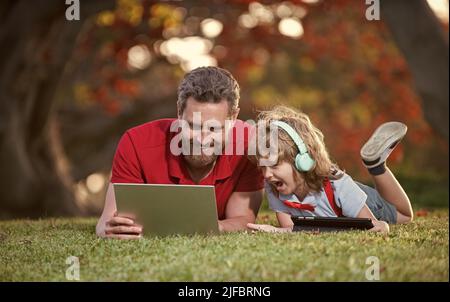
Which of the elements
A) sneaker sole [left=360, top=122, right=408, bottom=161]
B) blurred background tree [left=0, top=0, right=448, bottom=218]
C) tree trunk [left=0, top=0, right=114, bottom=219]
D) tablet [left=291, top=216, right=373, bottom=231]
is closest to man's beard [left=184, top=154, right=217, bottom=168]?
tablet [left=291, top=216, right=373, bottom=231]

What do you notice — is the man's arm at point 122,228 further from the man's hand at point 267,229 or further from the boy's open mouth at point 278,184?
the boy's open mouth at point 278,184

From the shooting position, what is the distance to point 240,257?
12.1 ft

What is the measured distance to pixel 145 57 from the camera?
17.7m

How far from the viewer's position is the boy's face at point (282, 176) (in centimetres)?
500

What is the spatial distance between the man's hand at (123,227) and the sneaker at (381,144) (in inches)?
75.8

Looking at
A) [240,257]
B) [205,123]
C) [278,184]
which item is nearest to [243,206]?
[278,184]

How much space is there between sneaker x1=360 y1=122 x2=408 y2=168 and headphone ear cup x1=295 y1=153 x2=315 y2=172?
67 cm

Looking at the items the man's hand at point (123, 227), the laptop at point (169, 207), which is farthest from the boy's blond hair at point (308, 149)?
the man's hand at point (123, 227)

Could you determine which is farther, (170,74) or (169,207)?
(170,74)

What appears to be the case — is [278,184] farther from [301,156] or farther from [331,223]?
[331,223]

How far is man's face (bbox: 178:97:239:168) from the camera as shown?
4.79m

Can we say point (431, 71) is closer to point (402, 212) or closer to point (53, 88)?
point (402, 212)

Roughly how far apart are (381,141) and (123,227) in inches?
84.5

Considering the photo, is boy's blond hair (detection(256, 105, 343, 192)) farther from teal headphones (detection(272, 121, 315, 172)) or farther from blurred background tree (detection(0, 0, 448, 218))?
blurred background tree (detection(0, 0, 448, 218))
